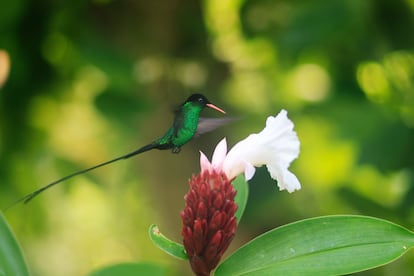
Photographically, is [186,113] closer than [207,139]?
Yes

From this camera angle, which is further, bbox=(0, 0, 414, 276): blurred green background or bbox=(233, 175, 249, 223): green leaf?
bbox=(0, 0, 414, 276): blurred green background

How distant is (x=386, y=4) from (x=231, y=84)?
36cm

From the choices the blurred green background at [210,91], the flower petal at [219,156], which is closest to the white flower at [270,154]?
the flower petal at [219,156]

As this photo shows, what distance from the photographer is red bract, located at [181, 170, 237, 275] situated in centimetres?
43

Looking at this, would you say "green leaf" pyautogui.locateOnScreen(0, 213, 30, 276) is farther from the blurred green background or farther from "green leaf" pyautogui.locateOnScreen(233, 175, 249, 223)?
the blurred green background

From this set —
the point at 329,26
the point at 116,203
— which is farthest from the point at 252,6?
the point at 116,203

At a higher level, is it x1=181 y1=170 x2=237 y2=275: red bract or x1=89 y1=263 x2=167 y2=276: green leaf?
x1=181 y1=170 x2=237 y2=275: red bract

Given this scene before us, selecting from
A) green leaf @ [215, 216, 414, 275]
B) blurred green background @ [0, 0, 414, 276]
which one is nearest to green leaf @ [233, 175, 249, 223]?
green leaf @ [215, 216, 414, 275]

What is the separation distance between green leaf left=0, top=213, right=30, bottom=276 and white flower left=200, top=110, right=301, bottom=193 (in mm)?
171

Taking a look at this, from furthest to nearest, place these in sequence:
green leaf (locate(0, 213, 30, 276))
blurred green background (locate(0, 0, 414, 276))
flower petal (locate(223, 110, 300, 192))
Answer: blurred green background (locate(0, 0, 414, 276)), green leaf (locate(0, 213, 30, 276)), flower petal (locate(223, 110, 300, 192))

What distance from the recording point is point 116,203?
1.95m

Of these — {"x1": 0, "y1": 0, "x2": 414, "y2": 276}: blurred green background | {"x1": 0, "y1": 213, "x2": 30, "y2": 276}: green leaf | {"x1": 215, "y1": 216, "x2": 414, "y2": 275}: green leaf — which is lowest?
{"x1": 0, "y1": 0, "x2": 414, "y2": 276}: blurred green background

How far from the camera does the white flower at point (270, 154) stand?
1.39 ft

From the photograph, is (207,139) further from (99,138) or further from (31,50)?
(99,138)
